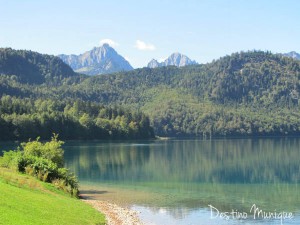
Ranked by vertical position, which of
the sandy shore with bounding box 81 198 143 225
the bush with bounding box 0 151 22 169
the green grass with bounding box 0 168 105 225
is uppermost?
the bush with bounding box 0 151 22 169

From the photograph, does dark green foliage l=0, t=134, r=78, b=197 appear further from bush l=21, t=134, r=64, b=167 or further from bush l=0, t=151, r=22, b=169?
bush l=21, t=134, r=64, b=167

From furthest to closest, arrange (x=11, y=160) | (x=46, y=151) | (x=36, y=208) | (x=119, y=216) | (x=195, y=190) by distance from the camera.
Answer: (x=195, y=190) → (x=46, y=151) → (x=11, y=160) → (x=119, y=216) → (x=36, y=208)

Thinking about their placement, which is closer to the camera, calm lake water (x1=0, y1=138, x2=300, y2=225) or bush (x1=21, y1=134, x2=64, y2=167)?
calm lake water (x1=0, y1=138, x2=300, y2=225)

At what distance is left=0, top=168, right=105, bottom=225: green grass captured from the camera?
23.6 meters

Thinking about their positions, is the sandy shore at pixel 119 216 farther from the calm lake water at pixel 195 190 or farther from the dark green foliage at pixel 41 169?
the dark green foliage at pixel 41 169

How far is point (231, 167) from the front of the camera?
95438 mm

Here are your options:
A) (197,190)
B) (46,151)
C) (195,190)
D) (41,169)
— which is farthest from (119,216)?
(197,190)

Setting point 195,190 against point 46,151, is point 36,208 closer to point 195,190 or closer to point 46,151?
point 46,151

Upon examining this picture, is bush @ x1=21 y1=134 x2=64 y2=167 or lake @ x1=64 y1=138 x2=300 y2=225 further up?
bush @ x1=21 y1=134 x2=64 y2=167

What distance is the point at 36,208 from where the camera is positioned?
27000 mm

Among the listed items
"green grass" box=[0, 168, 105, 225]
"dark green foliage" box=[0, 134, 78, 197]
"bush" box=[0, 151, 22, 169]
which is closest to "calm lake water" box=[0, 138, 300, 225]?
"dark green foliage" box=[0, 134, 78, 197]

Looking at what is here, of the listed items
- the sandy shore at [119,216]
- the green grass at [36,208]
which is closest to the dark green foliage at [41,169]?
the green grass at [36,208]

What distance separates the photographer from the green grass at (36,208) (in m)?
23.6

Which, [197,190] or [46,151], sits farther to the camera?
[197,190]
